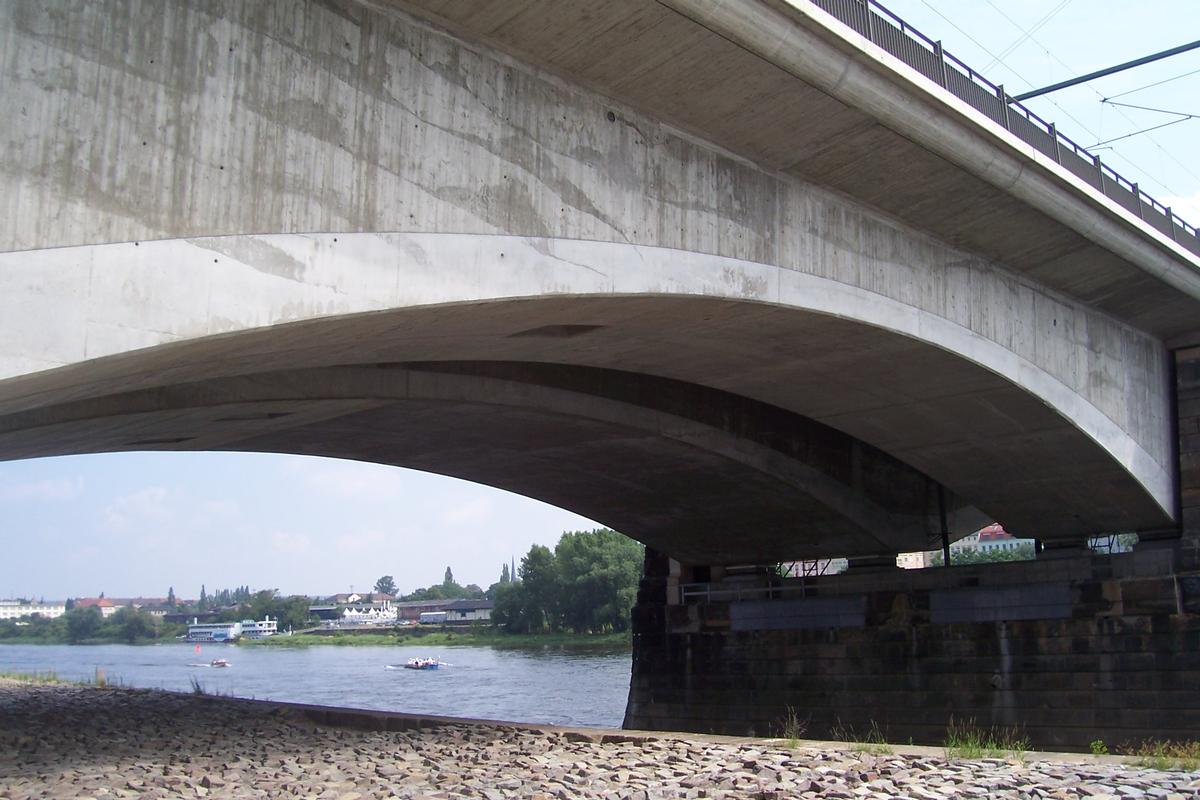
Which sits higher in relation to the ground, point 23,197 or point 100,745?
point 23,197

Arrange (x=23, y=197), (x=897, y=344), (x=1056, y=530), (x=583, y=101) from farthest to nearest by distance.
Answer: (x=1056, y=530) < (x=897, y=344) < (x=583, y=101) < (x=23, y=197)

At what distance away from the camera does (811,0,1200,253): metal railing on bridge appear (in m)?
12.4

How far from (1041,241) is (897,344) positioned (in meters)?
3.10

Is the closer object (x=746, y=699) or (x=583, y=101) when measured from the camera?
(x=583, y=101)

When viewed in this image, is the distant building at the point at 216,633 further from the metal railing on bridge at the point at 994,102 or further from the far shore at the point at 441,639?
the metal railing on bridge at the point at 994,102

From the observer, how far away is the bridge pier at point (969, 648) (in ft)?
60.2

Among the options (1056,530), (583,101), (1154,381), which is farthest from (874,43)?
(1056,530)

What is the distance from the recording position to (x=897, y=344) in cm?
1483

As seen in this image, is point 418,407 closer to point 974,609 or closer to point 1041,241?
point 1041,241

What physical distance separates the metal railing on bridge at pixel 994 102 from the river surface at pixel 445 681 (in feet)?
59.2

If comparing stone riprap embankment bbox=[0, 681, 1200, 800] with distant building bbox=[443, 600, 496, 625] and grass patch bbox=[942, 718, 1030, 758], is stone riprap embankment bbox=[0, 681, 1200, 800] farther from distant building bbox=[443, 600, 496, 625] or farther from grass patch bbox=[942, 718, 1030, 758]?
distant building bbox=[443, 600, 496, 625]

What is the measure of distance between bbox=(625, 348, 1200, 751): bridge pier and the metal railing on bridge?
4.23 meters

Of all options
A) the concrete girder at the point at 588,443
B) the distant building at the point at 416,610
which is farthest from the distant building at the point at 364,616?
the concrete girder at the point at 588,443

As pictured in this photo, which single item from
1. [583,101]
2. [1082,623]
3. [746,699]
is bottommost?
[746,699]
